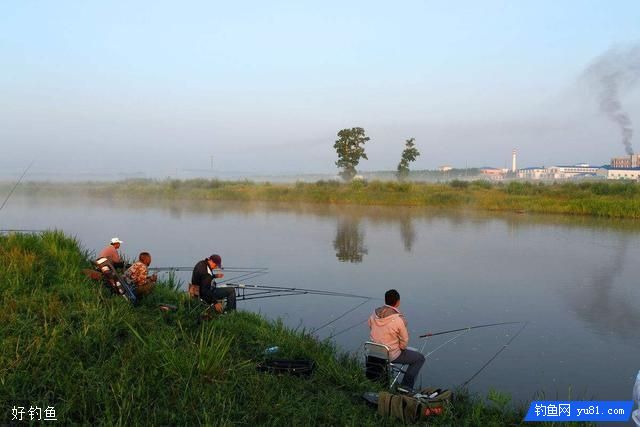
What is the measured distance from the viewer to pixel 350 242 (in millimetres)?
15812

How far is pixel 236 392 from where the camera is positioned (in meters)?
3.63

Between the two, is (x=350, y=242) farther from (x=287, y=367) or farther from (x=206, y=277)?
(x=287, y=367)

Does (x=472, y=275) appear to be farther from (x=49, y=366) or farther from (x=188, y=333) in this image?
(x=49, y=366)

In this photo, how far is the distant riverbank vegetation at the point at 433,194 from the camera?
25641mm

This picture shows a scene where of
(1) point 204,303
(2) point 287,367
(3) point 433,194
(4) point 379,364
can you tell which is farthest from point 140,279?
(3) point 433,194

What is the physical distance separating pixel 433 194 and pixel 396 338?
28.0m

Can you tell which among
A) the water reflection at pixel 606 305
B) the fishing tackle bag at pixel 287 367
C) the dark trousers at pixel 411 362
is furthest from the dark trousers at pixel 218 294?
the water reflection at pixel 606 305

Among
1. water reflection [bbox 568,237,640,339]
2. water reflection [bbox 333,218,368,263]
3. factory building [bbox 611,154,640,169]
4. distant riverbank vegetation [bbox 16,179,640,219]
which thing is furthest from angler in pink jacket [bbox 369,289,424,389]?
factory building [bbox 611,154,640,169]

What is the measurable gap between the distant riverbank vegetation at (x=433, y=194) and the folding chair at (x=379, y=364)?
22829 millimetres

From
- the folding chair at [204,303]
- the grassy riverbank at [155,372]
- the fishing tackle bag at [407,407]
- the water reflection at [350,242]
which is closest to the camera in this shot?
the grassy riverbank at [155,372]

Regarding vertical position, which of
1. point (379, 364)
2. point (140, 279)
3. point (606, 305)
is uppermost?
point (140, 279)

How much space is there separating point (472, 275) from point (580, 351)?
187 inches

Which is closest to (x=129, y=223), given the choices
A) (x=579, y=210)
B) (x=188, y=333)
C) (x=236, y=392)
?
(x=188, y=333)

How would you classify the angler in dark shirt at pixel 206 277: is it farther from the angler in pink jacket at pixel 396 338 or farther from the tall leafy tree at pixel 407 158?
the tall leafy tree at pixel 407 158
